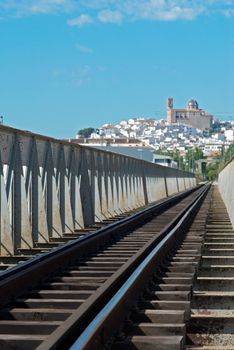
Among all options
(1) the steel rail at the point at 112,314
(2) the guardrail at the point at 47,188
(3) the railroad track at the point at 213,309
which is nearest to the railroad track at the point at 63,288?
(1) the steel rail at the point at 112,314

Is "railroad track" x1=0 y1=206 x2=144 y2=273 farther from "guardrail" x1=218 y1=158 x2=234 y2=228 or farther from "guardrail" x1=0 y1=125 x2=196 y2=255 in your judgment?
"guardrail" x1=218 y1=158 x2=234 y2=228

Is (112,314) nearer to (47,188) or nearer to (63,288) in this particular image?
(63,288)

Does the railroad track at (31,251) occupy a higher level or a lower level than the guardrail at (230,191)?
lower

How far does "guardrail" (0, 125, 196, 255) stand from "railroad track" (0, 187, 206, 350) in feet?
4.18

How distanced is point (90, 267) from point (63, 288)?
2.01 m

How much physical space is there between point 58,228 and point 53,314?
34.9 ft

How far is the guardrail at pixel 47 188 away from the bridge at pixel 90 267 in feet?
0.09

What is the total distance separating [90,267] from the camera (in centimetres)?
1088

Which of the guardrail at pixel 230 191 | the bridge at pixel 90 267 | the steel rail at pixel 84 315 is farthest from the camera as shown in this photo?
the guardrail at pixel 230 191

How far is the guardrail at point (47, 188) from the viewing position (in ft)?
44.0

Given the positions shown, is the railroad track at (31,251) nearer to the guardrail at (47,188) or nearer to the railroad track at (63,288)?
the guardrail at (47,188)

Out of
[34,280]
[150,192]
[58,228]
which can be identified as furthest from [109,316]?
[150,192]

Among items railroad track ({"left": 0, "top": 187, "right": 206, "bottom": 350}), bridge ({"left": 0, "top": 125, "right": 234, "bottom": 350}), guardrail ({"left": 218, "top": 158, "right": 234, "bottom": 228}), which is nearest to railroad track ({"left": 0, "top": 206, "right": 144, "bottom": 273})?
bridge ({"left": 0, "top": 125, "right": 234, "bottom": 350})

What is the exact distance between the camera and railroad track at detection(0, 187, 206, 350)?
603 centimetres
